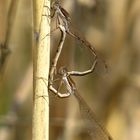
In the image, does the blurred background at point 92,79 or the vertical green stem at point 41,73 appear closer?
the vertical green stem at point 41,73

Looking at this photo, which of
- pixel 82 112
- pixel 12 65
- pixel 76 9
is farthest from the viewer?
pixel 12 65

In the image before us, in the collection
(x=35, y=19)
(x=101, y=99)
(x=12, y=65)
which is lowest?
(x=101, y=99)

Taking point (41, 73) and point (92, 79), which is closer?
point (41, 73)

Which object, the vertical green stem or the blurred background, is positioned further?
the blurred background

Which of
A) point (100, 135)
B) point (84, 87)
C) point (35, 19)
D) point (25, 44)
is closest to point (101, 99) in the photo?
point (84, 87)

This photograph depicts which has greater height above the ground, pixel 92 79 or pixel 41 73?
pixel 41 73

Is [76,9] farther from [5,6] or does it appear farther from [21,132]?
[21,132]

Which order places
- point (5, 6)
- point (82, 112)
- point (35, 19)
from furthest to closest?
point (5, 6) < point (82, 112) < point (35, 19)

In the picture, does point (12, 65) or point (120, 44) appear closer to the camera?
point (120, 44)
